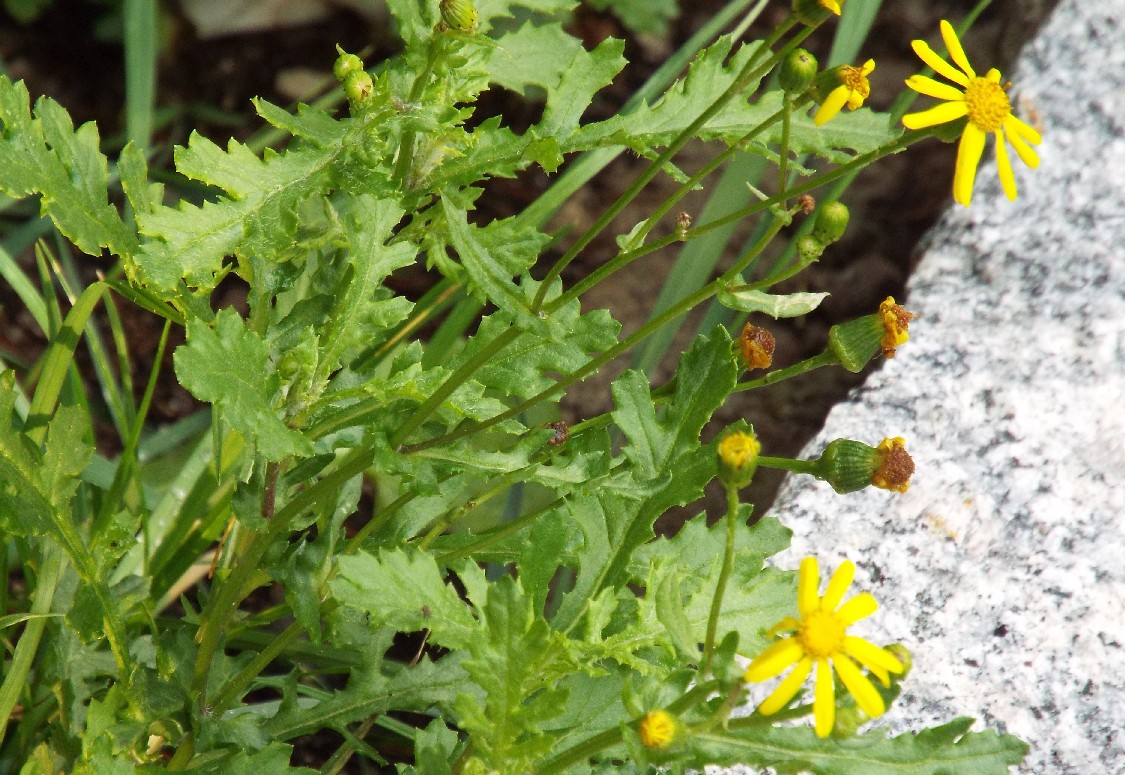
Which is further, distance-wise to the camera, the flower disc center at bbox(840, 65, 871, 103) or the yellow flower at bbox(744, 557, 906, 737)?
the flower disc center at bbox(840, 65, 871, 103)

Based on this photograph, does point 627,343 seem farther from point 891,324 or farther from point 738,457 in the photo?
point 891,324

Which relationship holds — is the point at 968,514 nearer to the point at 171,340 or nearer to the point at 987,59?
the point at 987,59

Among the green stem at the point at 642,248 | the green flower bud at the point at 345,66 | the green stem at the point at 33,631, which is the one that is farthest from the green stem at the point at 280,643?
the green flower bud at the point at 345,66

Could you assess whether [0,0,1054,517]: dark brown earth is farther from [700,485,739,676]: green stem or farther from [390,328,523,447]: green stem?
[700,485,739,676]: green stem

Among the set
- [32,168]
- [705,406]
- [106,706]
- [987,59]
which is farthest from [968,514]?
[987,59]

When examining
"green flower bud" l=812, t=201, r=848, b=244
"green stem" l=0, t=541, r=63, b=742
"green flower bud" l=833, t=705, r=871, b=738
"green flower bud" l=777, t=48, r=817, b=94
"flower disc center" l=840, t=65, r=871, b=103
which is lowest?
"green stem" l=0, t=541, r=63, b=742

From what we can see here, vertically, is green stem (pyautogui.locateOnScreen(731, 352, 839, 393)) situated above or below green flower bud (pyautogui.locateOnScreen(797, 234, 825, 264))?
below

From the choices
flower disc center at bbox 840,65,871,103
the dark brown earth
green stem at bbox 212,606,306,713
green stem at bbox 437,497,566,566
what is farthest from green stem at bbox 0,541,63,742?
flower disc center at bbox 840,65,871,103
